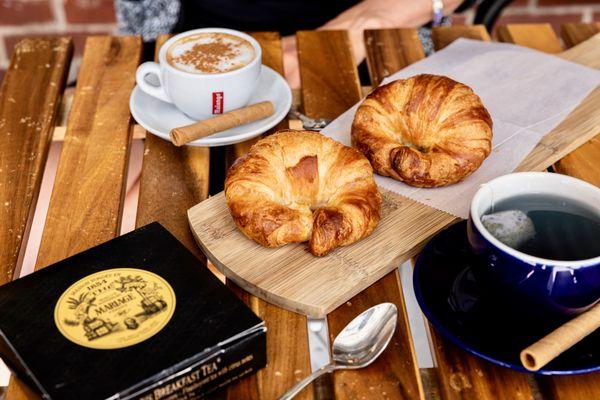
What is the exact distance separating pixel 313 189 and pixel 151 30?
0.79m

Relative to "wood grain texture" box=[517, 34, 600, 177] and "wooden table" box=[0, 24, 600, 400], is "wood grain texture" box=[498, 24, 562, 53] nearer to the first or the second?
"wooden table" box=[0, 24, 600, 400]

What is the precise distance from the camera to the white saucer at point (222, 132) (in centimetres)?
93

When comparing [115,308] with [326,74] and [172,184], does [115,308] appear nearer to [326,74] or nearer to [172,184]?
[172,184]

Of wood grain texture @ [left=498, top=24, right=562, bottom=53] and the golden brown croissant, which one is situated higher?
the golden brown croissant

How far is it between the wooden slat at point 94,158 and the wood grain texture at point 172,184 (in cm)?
3

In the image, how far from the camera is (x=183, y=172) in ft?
2.95

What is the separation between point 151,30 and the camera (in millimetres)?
1444

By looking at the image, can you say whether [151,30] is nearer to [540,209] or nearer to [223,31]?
[223,31]

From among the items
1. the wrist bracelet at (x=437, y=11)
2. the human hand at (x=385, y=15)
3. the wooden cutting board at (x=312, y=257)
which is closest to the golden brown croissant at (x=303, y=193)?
the wooden cutting board at (x=312, y=257)

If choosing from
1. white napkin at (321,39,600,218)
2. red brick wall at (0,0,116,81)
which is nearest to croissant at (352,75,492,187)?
white napkin at (321,39,600,218)

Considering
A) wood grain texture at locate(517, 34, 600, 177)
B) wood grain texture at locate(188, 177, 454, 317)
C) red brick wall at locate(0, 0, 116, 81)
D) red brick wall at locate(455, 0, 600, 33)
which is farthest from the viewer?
red brick wall at locate(455, 0, 600, 33)

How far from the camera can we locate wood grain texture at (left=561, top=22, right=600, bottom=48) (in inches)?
48.4

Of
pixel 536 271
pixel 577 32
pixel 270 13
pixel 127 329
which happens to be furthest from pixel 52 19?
pixel 536 271

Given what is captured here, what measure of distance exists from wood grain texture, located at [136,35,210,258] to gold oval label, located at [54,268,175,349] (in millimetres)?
133
